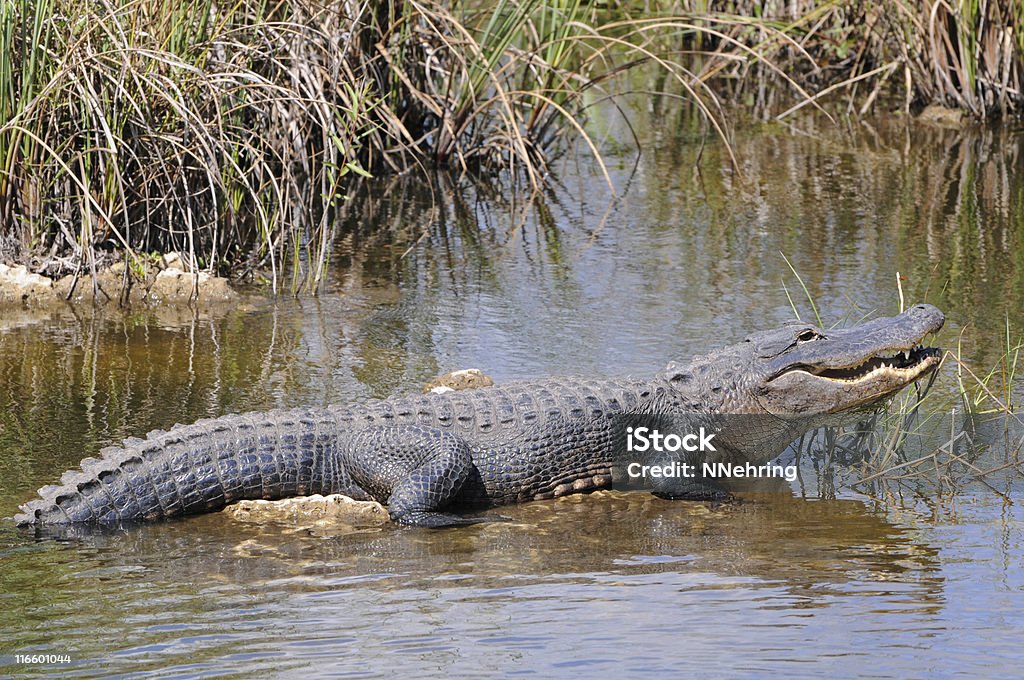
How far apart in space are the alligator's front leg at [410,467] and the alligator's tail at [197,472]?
0.37ft

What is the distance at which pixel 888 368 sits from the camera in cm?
465

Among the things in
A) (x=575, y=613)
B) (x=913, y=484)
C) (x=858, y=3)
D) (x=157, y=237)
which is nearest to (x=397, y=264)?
(x=157, y=237)

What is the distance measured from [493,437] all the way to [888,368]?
137cm

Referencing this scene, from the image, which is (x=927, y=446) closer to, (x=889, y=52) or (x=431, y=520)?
(x=431, y=520)

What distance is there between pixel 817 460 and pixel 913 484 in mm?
393

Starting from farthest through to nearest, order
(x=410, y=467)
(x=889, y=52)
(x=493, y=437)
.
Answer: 1. (x=889, y=52)
2. (x=493, y=437)
3. (x=410, y=467)

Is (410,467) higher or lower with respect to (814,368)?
lower

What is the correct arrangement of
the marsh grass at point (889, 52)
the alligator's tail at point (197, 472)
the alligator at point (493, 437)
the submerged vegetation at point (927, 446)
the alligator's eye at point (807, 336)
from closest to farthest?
1. the alligator's tail at point (197, 472)
2. the alligator at point (493, 437)
3. the submerged vegetation at point (927, 446)
4. the alligator's eye at point (807, 336)
5. the marsh grass at point (889, 52)

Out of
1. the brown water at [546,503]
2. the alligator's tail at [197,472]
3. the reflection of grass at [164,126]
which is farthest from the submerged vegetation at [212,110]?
the alligator's tail at [197,472]

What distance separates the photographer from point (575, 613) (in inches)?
138

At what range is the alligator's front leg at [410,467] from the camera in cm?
438

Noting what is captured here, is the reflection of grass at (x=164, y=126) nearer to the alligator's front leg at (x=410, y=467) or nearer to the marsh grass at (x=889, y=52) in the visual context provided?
the alligator's front leg at (x=410, y=467)

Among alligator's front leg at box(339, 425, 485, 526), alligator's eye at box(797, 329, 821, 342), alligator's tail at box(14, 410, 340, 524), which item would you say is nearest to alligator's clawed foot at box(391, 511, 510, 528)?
alligator's front leg at box(339, 425, 485, 526)

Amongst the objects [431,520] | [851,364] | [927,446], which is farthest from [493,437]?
[927,446]
